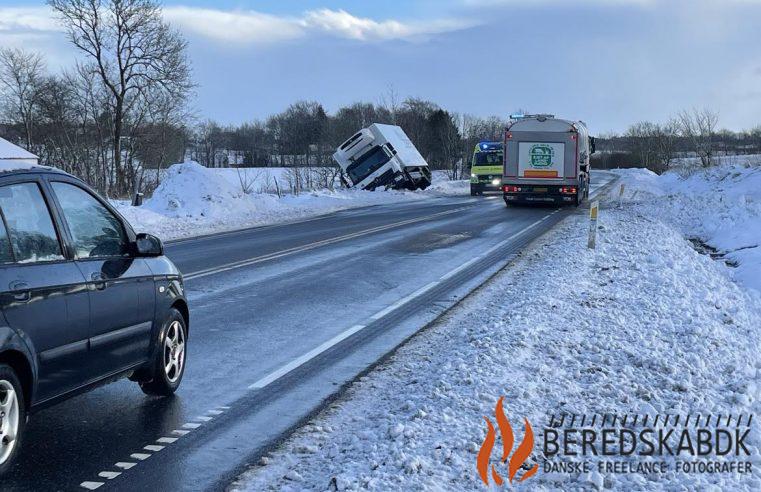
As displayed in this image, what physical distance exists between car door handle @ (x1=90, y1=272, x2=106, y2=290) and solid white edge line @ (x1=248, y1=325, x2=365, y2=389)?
180 cm

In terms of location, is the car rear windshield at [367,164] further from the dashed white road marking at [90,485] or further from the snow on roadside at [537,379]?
the dashed white road marking at [90,485]

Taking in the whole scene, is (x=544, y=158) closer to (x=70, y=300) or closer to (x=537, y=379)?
(x=537, y=379)

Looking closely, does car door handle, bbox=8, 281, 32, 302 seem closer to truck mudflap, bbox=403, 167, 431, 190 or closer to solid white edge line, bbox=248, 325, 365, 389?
solid white edge line, bbox=248, 325, 365, 389

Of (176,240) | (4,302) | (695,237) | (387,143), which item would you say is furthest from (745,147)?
(4,302)

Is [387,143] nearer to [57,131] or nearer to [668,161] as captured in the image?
[57,131]

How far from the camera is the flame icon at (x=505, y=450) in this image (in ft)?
14.0

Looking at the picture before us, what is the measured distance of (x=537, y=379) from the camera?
6.10 m

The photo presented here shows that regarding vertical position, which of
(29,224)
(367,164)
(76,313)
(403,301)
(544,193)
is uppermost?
(367,164)

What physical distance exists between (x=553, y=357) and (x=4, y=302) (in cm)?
474

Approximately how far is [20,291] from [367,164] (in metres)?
36.3

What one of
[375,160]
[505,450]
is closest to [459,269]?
[505,450]

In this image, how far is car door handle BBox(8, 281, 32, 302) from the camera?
13.0ft

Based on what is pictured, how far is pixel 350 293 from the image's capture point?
35.6 feet

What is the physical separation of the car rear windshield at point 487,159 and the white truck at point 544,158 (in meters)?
12.8
